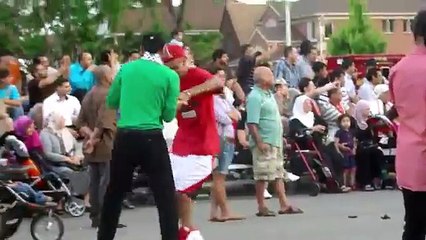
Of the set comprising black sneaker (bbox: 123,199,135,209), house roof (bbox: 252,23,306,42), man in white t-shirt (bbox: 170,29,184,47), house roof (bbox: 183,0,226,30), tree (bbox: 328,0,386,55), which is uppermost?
man in white t-shirt (bbox: 170,29,184,47)

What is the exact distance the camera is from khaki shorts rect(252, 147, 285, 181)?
1398cm

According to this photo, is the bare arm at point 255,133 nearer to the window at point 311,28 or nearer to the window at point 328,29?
the window at point 328,29

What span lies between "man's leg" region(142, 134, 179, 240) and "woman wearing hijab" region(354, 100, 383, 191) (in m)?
8.67

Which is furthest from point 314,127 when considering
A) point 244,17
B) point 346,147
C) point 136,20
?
point 244,17

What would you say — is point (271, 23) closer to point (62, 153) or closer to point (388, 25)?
point (388, 25)

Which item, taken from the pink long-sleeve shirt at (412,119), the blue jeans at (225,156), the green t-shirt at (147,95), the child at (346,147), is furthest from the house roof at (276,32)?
the pink long-sleeve shirt at (412,119)

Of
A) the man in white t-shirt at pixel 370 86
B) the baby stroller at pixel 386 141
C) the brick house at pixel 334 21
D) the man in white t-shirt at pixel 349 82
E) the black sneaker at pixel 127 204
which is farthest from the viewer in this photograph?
the brick house at pixel 334 21

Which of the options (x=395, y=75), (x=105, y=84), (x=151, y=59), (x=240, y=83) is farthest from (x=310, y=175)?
(x=395, y=75)

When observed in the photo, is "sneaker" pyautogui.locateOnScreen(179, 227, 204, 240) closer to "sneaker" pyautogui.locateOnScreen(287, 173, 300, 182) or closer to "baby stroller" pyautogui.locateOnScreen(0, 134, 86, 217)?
"baby stroller" pyautogui.locateOnScreen(0, 134, 86, 217)

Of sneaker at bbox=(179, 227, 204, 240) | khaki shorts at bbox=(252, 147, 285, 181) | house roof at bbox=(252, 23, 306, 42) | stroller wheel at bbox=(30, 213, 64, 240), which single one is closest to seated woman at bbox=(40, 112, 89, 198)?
khaki shorts at bbox=(252, 147, 285, 181)

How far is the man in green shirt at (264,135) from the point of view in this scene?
45.4ft

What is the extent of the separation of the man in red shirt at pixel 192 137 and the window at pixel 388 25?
9207 centimetres

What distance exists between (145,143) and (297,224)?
4.14 m

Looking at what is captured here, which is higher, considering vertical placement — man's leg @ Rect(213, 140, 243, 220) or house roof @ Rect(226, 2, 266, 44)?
man's leg @ Rect(213, 140, 243, 220)
